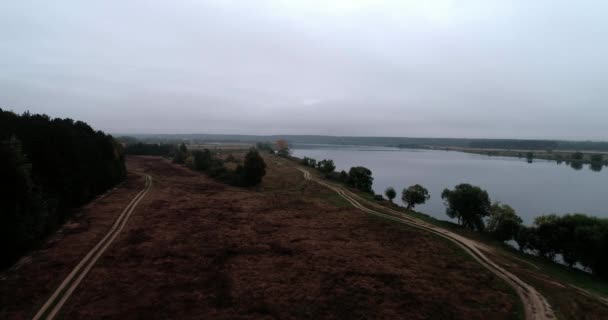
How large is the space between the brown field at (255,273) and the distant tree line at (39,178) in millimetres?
1143

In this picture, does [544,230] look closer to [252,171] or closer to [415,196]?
[415,196]

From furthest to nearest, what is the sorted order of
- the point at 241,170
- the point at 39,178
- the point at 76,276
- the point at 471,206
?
the point at 241,170 → the point at 471,206 → the point at 39,178 → the point at 76,276

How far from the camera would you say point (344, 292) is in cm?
1111

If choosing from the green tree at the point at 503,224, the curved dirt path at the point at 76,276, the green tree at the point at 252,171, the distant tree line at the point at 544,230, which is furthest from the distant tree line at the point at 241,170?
the green tree at the point at 503,224

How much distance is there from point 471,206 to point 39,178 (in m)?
40.7

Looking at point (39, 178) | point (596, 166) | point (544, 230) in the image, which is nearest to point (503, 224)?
point (544, 230)

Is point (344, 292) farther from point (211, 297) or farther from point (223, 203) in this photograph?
point (223, 203)

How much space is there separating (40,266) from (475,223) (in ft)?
128

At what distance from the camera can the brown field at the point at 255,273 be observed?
982cm

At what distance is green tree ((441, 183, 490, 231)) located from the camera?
104ft

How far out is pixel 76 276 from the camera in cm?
1148

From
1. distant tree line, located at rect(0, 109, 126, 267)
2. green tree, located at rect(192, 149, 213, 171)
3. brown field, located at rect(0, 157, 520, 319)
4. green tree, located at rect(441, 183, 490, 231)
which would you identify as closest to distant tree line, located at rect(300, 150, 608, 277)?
green tree, located at rect(441, 183, 490, 231)

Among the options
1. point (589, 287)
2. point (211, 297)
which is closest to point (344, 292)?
point (211, 297)

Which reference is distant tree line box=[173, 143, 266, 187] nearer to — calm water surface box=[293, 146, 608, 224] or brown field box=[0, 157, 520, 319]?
brown field box=[0, 157, 520, 319]
